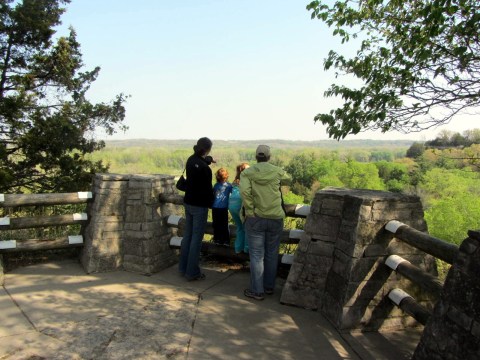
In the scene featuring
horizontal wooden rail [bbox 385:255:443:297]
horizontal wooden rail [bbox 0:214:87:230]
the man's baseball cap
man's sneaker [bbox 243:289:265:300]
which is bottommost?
man's sneaker [bbox 243:289:265:300]

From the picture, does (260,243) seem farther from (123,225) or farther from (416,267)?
(123,225)

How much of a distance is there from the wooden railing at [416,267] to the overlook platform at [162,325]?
0.38 meters

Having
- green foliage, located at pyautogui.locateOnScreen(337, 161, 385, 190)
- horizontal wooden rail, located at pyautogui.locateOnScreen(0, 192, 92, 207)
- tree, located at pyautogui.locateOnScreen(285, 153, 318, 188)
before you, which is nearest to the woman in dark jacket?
horizontal wooden rail, located at pyautogui.locateOnScreen(0, 192, 92, 207)

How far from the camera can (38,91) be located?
1321 cm

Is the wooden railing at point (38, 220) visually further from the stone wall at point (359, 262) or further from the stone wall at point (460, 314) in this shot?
the stone wall at point (460, 314)

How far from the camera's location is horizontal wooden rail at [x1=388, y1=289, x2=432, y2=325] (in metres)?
3.22

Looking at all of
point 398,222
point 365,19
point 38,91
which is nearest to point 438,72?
point 365,19

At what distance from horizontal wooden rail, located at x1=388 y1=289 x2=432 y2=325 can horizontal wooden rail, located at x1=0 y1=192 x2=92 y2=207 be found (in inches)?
158

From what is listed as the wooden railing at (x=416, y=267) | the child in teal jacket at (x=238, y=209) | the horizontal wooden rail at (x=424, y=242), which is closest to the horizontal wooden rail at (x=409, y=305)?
the wooden railing at (x=416, y=267)

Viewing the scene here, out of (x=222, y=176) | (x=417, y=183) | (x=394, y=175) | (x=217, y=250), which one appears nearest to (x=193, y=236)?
(x=217, y=250)

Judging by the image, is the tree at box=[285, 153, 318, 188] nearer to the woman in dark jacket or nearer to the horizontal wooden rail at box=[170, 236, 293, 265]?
the horizontal wooden rail at box=[170, 236, 293, 265]

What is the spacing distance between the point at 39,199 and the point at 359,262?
4158 millimetres

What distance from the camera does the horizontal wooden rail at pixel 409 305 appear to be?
10.6 ft

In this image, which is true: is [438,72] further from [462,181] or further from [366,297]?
[462,181]
